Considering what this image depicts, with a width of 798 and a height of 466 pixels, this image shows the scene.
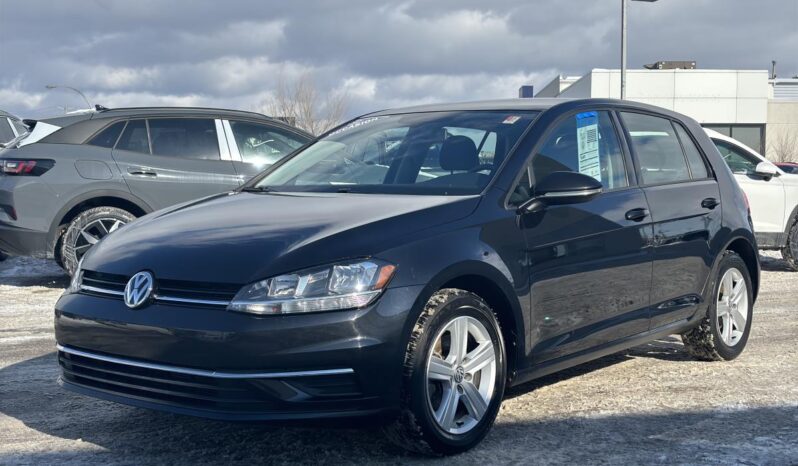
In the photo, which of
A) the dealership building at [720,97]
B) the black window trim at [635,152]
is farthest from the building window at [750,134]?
the black window trim at [635,152]

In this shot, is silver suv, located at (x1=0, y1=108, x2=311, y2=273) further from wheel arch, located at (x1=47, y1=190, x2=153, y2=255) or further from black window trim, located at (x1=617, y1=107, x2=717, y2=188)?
black window trim, located at (x1=617, y1=107, x2=717, y2=188)

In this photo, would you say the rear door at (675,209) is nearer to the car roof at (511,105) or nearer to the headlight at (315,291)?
the car roof at (511,105)

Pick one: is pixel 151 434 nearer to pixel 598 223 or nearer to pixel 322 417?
pixel 322 417

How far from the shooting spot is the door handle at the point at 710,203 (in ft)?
19.5

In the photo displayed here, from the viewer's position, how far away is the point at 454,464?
4.07 m

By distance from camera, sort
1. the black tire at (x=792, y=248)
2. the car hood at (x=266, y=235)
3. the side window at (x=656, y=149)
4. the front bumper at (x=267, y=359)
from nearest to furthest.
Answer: the front bumper at (x=267, y=359)
the car hood at (x=266, y=235)
the side window at (x=656, y=149)
the black tire at (x=792, y=248)

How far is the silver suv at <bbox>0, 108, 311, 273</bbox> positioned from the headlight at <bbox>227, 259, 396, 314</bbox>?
5917 millimetres

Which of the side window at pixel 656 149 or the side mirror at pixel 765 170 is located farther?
the side mirror at pixel 765 170

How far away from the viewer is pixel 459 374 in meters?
4.21

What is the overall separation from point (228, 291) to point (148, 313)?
0.37 m

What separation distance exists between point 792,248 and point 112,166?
7.89 m

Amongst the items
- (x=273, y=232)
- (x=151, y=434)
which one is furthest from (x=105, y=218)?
(x=273, y=232)

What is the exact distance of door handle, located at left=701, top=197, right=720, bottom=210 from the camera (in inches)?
234

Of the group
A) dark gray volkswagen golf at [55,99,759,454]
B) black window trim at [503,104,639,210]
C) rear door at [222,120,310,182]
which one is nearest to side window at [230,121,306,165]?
rear door at [222,120,310,182]
